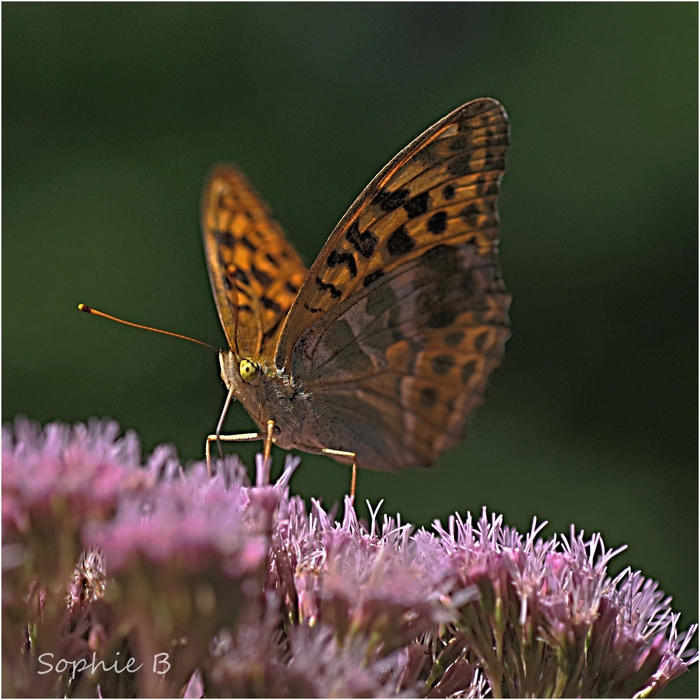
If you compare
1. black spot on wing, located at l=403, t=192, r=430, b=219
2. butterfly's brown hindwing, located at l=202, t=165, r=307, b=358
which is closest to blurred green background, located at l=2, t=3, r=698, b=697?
butterfly's brown hindwing, located at l=202, t=165, r=307, b=358

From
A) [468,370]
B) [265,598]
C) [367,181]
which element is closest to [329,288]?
[468,370]

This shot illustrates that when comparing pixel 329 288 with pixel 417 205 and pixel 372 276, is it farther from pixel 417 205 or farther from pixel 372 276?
pixel 417 205

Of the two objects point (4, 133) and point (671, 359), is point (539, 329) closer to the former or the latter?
point (671, 359)

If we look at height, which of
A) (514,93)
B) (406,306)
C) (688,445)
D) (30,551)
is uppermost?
(514,93)

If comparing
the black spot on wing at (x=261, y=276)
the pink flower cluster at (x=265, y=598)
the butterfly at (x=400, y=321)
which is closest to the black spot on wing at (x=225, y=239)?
the black spot on wing at (x=261, y=276)

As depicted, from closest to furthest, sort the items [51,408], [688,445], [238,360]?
1. [238,360]
2. [51,408]
3. [688,445]

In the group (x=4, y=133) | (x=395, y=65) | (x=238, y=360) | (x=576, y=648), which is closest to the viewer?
(x=576, y=648)

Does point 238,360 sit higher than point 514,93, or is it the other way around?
point 514,93

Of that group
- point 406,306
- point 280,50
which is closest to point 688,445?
point 280,50
